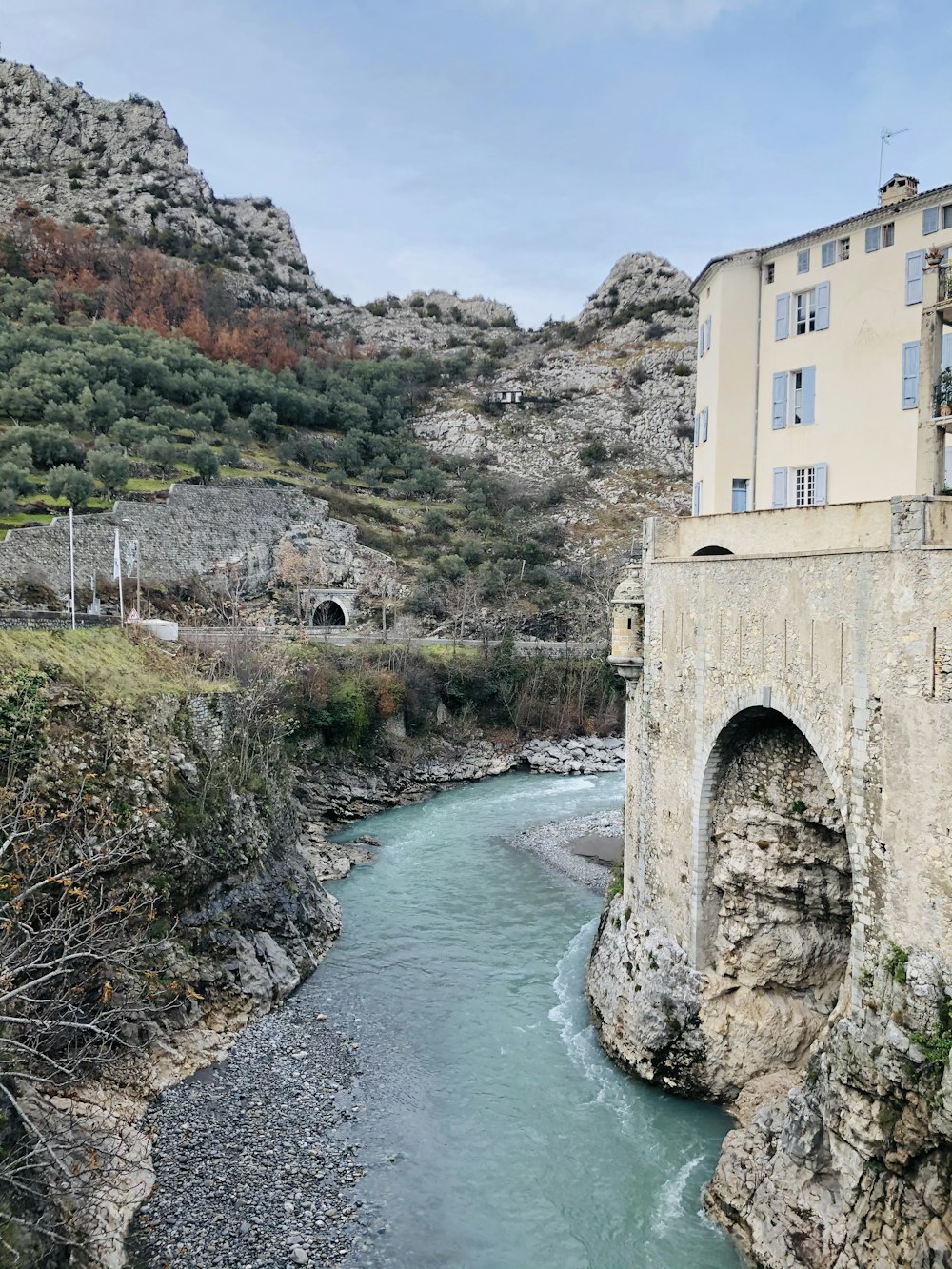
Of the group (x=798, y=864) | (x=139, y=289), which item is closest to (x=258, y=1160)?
(x=798, y=864)

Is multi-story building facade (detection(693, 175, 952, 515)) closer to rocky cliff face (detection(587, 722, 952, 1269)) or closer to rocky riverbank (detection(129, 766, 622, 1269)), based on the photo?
rocky cliff face (detection(587, 722, 952, 1269))

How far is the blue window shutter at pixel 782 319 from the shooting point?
16.0 metres

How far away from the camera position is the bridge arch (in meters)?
11.7

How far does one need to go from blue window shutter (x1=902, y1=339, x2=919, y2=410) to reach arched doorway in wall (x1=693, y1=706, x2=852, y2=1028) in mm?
6321

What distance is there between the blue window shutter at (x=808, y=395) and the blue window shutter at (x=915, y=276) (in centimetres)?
187

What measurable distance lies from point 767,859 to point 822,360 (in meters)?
9.18

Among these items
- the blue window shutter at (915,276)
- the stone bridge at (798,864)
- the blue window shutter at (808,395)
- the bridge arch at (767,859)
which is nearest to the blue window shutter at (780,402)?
the blue window shutter at (808,395)

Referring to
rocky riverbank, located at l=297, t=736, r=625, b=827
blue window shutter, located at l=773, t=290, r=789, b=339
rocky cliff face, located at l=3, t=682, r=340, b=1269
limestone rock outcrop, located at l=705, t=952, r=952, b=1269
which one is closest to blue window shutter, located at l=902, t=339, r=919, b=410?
blue window shutter, located at l=773, t=290, r=789, b=339

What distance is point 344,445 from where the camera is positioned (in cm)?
6238

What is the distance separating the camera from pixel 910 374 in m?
14.1

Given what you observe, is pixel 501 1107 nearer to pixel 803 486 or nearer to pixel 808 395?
pixel 803 486

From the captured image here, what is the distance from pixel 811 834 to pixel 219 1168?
9.25 metres

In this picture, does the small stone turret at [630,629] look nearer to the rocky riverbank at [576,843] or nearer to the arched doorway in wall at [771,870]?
the arched doorway in wall at [771,870]

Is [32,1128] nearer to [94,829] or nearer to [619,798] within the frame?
[94,829]
